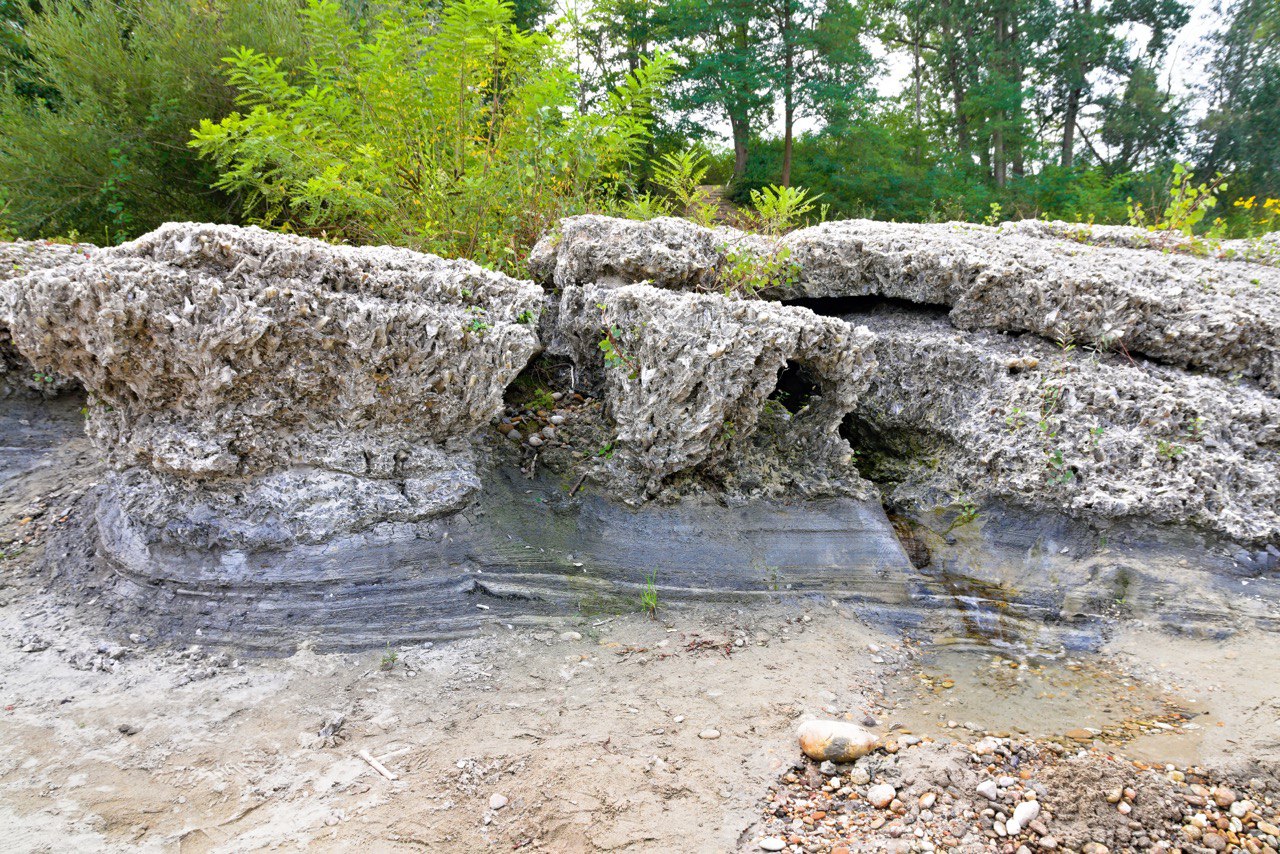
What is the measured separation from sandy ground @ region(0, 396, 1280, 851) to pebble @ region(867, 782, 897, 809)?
0.35m

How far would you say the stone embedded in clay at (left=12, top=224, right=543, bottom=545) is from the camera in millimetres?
3365

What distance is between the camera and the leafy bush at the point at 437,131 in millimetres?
4805

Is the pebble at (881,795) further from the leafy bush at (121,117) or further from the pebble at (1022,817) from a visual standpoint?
the leafy bush at (121,117)

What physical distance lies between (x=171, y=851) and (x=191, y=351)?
2.15m

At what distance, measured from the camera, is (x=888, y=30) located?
16078mm

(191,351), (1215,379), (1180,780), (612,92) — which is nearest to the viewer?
(1180,780)

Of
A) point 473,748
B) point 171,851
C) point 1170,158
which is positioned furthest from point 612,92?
point 1170,158

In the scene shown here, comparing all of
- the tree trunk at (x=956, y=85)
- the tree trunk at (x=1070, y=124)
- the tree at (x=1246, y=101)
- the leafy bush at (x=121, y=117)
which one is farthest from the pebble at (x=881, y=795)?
the tree at (x=1246, y=101)

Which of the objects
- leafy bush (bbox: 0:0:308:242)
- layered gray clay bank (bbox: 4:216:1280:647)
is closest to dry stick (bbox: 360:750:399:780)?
layered gray clay bank (bbox: 4:216:1280:647)

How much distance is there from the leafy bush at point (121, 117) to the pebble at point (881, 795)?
6.65m

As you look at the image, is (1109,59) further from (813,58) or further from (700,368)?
(700,368)

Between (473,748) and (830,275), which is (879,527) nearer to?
(830,275)

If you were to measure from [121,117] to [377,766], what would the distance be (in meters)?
6.34

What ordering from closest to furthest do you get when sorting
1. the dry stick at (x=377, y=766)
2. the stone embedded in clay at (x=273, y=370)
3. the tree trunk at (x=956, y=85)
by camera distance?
the dry stick at (x=377, y=766)
the stone embedded in clay at (x=273, y=370)
the tree trunk at (x=956, y=85)
